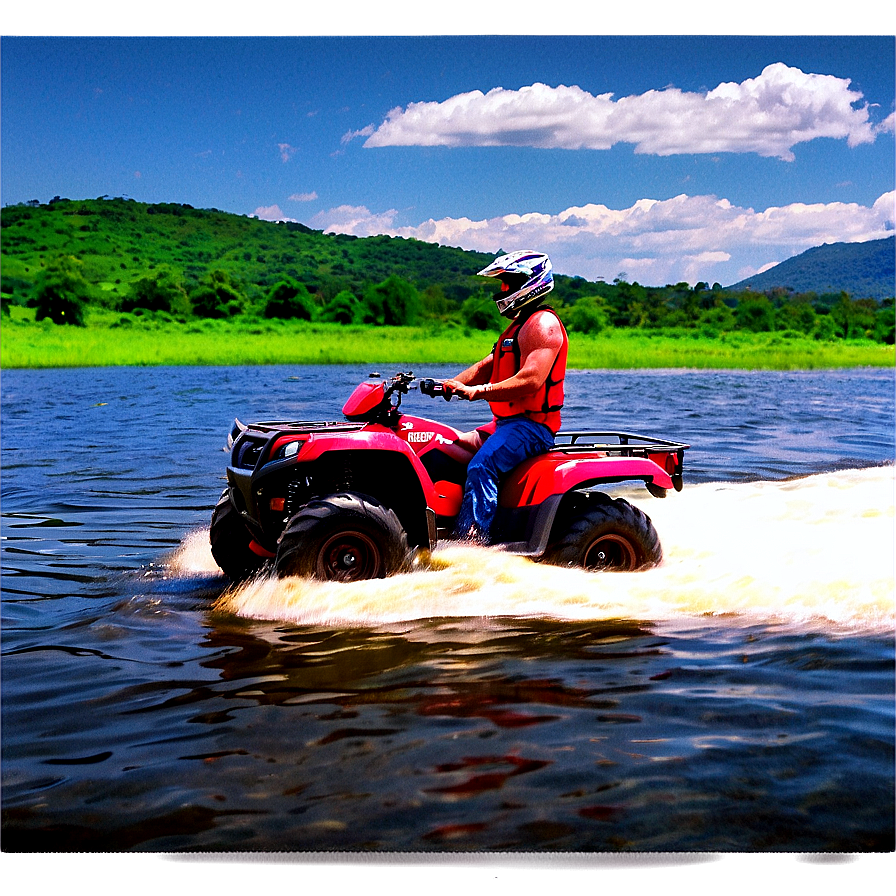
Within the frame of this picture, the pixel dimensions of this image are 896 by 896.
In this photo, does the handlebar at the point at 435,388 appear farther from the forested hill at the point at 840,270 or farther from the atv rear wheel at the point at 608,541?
the forested hill at the point at 840,270

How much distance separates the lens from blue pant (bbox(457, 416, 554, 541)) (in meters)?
6.40

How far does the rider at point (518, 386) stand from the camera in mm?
6410

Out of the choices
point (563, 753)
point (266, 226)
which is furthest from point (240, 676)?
point (266, 226)

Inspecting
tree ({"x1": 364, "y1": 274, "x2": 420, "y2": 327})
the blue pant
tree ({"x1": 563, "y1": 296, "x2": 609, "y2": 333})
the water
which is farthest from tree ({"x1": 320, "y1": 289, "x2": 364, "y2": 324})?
the blue pant

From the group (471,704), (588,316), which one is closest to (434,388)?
(471,704)

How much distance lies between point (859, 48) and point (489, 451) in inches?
116

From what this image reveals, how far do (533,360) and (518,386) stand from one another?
173mm

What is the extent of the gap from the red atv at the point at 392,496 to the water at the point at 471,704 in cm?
18

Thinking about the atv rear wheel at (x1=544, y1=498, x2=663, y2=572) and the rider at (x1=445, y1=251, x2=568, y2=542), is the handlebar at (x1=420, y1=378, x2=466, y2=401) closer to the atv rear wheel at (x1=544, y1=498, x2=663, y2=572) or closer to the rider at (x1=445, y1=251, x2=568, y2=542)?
the rider at (x1=445, y1=251, x2=568, y2=542)

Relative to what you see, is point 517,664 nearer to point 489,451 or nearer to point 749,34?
point 489,451

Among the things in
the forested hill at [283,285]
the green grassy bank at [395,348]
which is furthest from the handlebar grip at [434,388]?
the green grassy bank at [395,348]

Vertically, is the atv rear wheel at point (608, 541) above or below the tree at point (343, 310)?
below

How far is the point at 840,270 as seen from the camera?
11398mm

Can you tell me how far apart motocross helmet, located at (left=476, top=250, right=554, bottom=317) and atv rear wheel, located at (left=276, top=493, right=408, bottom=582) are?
1465 mm
